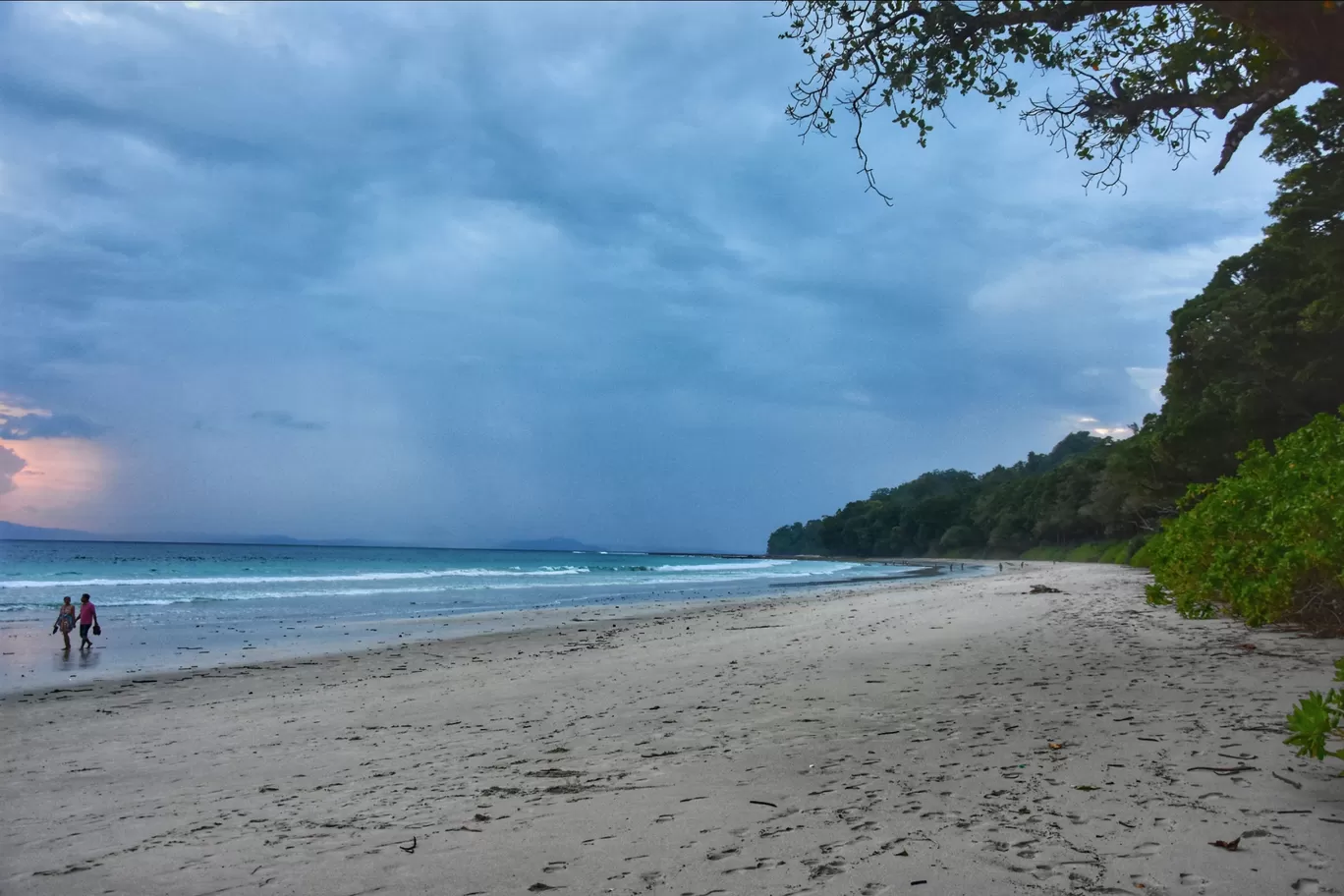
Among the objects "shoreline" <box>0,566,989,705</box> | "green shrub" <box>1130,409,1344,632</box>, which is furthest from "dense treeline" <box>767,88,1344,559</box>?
"shoreline" <box>0,566,989,705</box>

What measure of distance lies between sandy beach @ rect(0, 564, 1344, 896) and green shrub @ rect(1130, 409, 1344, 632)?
20.9 inches

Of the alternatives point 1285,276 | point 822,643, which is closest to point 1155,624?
point 822,643

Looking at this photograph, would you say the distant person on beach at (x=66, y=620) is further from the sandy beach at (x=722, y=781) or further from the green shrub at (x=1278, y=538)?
the green shrub at (x=1278, y=538)

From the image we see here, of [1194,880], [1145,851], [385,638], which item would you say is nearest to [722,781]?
[1145,851]

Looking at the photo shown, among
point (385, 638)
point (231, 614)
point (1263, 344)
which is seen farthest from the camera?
point (1263, 344)

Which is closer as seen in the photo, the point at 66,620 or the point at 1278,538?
the point at 1278,538

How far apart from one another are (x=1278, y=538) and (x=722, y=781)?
7.72 metres

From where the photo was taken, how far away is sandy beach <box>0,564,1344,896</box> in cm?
359

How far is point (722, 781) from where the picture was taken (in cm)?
507

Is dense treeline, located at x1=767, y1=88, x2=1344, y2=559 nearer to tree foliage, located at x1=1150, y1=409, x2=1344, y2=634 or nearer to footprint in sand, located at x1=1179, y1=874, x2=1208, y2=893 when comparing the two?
tree foliage, located at x1=1150, y1=409, x2=1344, y2=634

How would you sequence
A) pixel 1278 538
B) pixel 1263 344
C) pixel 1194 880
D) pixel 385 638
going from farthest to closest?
pixel 1263 344 → pixel 385 638 → pixel 1278 538 → pixel 1194 880

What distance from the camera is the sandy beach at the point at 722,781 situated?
3.59 meters

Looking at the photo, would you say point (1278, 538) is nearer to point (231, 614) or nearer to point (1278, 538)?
point (1278, 538)

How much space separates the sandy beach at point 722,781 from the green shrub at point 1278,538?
0.53m
